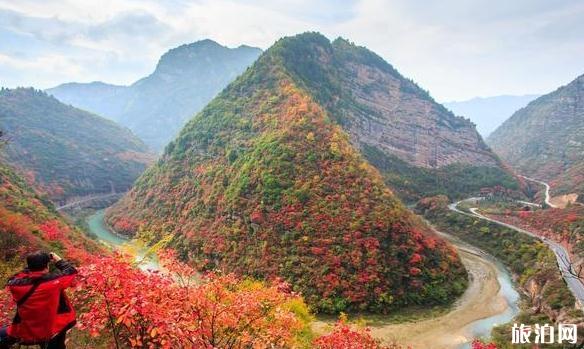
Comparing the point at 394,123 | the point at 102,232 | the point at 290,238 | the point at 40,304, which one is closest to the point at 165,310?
the point at 40,304

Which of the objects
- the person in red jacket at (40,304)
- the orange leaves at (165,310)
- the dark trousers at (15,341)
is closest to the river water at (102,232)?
the orange leaves at (165,310)

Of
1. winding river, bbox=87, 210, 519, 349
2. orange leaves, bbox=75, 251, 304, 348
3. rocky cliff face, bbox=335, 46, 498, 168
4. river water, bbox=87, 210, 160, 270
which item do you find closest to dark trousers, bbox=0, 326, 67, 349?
orange leaves, bbox=75, 251, 304, 348

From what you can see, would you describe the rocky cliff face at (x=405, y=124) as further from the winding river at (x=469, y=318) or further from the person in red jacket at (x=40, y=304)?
the person in red jacket at (x=40, y=304)

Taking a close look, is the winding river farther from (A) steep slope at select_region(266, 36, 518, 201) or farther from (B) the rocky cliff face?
(B) the rocky cliff face

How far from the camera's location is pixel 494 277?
70750 millimetres

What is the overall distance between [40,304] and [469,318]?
180 ft

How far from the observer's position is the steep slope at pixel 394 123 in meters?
122

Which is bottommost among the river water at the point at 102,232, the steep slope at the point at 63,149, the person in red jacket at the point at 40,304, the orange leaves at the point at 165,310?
the river water at the point at 102,232

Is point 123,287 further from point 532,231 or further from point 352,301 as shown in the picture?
point 532,231

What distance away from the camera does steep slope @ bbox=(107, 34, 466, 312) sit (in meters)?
57.7

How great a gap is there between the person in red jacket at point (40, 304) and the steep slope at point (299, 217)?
153 feet

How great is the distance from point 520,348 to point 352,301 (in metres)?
19.1

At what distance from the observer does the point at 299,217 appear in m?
64.1

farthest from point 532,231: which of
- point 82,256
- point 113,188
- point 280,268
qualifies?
point 113,188
